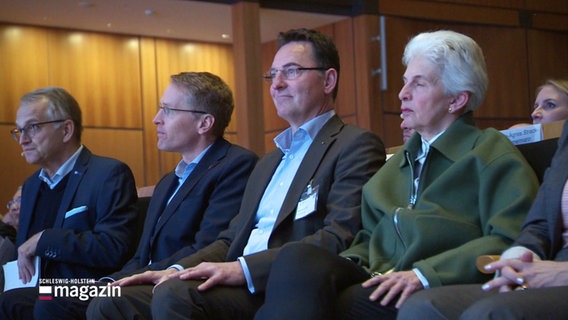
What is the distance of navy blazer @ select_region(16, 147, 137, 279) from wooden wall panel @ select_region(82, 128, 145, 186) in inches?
269

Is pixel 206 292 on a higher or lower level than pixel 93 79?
lower

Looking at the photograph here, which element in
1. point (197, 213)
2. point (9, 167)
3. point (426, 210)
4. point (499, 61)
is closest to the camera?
point (426, 210)

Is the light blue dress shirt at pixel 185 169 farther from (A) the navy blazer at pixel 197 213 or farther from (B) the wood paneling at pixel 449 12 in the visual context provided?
(B) the wood paneling at pixel 449 12

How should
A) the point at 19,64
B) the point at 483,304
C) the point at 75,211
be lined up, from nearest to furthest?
the point at 483,304 < the point at 75,211 < the point at 19,64

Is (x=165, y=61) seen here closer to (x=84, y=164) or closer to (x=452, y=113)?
(x=84, y=164)

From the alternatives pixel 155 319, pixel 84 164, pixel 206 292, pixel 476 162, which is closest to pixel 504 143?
pixel 476 162

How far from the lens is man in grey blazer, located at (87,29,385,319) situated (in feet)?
7.95

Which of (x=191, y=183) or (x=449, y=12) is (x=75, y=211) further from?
(x=449, y=12)

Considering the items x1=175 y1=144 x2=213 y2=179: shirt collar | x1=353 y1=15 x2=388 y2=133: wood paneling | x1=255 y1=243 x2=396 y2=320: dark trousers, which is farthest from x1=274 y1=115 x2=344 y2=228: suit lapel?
x1=353 y1=15 x2=388 y2=133: wood paneling

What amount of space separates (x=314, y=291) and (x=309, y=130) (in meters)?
1.01

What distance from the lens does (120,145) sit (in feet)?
34.8

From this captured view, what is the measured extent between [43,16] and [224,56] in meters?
2.57

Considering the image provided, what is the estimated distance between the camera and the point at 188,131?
345 cm

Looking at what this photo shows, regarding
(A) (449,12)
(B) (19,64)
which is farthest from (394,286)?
(A) (449,12)
